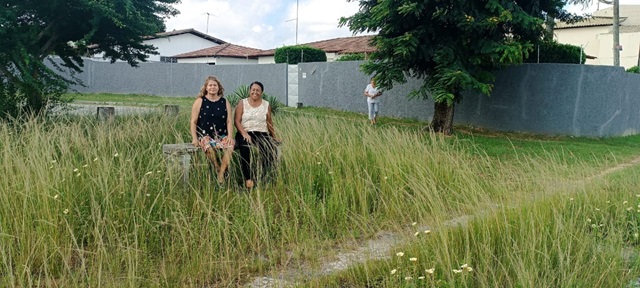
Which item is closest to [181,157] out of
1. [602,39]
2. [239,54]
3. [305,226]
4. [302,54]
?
[305,226]

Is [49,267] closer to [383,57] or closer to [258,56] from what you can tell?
[383,57]

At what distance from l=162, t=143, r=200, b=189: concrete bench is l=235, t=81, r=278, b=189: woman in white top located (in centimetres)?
73

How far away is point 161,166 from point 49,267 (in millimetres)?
1672

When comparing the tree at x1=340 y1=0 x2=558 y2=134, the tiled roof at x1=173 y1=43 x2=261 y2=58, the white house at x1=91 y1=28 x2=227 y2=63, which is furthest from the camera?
the white house at x1=91 y1=28 x2=227 y2=63

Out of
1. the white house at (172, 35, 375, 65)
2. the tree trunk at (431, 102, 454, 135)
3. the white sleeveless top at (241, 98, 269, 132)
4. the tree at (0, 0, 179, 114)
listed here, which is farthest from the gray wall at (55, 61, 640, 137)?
the white house at (172, 35, 375, 65)

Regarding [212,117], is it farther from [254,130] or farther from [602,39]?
[602,39]

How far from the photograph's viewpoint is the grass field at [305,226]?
368cm

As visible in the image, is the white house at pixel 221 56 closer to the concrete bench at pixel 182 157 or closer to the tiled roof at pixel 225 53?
the tiled roof at pixel 225 53

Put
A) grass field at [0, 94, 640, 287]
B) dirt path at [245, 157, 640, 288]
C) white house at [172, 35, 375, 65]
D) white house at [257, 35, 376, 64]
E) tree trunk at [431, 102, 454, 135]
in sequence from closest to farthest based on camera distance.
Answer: grass field at [0, 94, 640, 287]
dirt path at [245, 157, 640, 288]
tree trunk at [431, 102, 454, 135]
white house at [257, 35, 376, 64]
white house at [172, 35, 375, 65]

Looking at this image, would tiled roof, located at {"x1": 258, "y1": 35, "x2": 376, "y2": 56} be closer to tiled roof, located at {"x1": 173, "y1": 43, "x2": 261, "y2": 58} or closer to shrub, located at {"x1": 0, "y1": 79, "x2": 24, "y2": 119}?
tiled roof, located at {"x1": 173, "y1": 43, "x2": 261, "y2": 58}

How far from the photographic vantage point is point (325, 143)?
23.1 feet

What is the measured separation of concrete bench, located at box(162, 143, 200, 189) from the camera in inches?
218

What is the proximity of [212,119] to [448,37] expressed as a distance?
759 cm

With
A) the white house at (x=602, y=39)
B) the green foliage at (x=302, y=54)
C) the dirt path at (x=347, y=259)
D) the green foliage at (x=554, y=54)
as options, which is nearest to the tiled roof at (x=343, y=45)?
the green foliage at (x=302, y=54)
